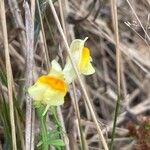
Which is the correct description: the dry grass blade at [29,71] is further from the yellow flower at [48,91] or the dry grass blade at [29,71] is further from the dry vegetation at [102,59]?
the dry vegetation at [102,59]

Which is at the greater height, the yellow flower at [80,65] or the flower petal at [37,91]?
the yellow flower at [80,65]

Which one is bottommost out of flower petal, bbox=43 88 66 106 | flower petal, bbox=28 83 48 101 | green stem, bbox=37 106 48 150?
green stem, bbox=37 106 48 150

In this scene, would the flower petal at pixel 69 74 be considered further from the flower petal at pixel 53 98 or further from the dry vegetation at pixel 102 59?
the dry vegetation at pixel 102 59

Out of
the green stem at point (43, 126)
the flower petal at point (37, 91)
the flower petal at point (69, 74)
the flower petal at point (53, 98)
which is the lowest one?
the green stem at point (43, 126)

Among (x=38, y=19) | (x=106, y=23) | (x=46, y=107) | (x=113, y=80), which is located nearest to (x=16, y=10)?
(x=38, y=19)

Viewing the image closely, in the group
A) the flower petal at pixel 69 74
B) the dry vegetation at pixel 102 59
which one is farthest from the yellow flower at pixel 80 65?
the dry vegetation at pixel 102 59

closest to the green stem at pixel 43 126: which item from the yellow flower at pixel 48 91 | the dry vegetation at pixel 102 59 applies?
the yellow flower at pixel 48 91

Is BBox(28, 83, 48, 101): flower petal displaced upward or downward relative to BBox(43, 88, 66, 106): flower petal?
upward

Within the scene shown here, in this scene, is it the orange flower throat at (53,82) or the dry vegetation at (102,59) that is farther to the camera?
the dry vegetation at (102,59)

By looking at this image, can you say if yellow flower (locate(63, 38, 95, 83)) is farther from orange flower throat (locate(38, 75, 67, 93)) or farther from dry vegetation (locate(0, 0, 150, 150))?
dry vegetation (locate(0, 0, 150, 150))

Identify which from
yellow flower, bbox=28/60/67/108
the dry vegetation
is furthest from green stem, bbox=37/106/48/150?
the dry vegetation

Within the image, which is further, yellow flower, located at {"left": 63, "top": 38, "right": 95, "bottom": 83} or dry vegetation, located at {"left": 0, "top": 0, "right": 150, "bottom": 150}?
dry vegetation, located at {"left": 0, "top": 0, "right": 150, "bottom": 150}

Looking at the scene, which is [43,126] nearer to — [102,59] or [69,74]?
[69,74]

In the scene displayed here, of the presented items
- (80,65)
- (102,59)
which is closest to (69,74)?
(80,65)
